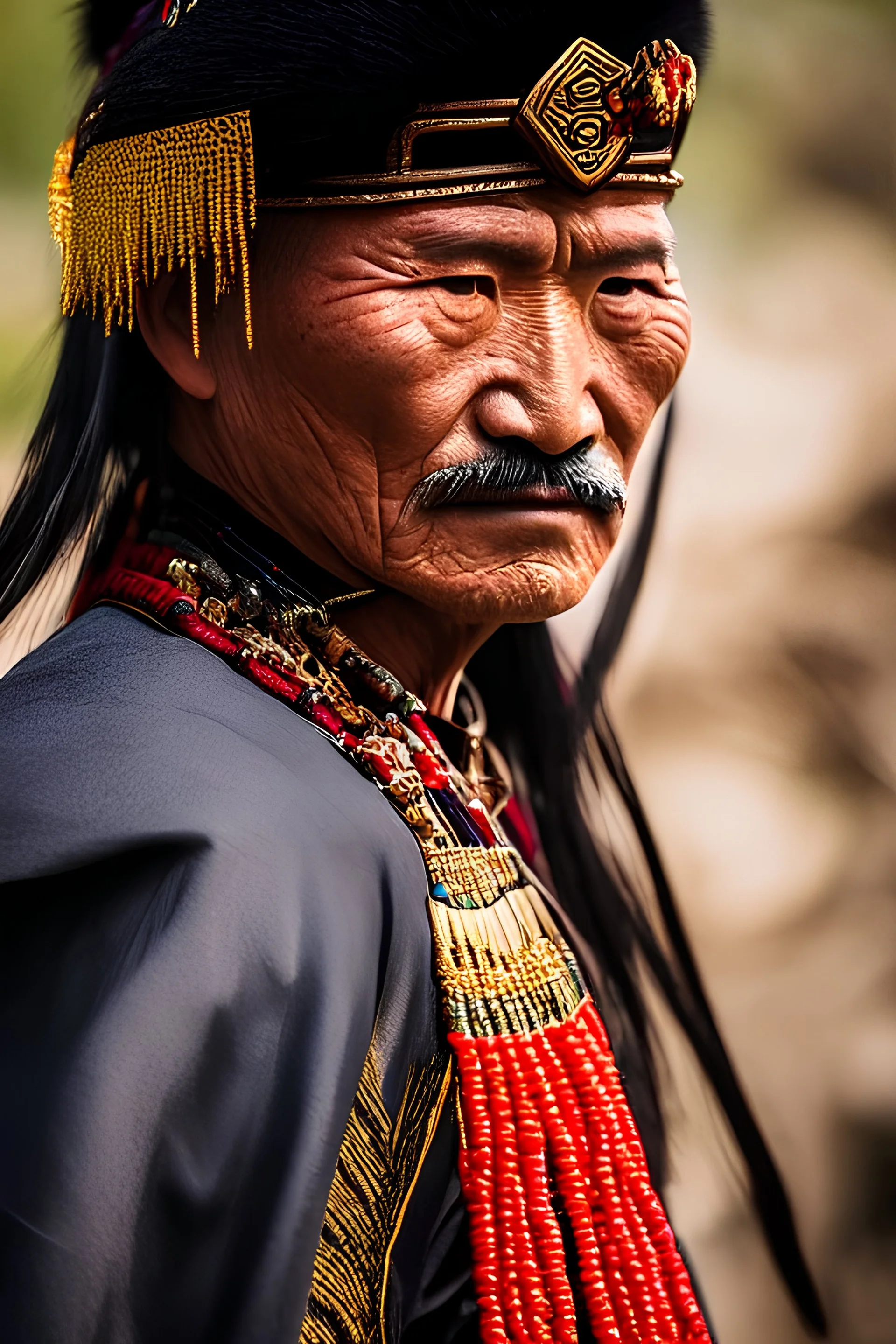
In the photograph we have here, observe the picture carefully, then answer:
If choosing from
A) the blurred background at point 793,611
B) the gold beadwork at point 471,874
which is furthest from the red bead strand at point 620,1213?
the blurred background at point 793,611

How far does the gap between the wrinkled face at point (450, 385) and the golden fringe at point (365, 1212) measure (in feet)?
1.23

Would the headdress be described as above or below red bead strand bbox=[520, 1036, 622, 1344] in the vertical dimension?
above

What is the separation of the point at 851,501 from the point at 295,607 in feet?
4.48

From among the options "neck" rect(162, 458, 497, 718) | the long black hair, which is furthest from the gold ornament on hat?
the long black hair

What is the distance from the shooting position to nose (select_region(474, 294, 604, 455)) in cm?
99

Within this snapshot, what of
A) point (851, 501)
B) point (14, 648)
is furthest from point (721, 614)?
point (14, 648)

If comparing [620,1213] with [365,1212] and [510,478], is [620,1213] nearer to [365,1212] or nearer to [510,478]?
[365,1212]

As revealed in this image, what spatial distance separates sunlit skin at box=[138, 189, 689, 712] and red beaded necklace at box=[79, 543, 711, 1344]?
87 mm

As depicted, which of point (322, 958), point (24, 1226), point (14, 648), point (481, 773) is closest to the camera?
point (24, 1226)

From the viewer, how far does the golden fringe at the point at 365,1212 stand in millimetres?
814

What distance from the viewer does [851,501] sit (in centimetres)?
215

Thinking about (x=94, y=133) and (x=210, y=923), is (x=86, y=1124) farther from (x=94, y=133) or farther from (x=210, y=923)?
(x=94, y=133)

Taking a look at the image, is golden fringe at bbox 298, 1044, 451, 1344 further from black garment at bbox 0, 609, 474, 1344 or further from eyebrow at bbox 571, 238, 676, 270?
eyebrow at bbox 571, 238, 676, 270

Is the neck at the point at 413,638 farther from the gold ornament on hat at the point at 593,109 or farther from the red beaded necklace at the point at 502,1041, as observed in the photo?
the gold ornament on hat at the point at 593,109
